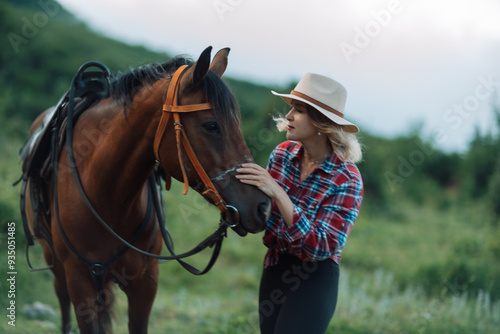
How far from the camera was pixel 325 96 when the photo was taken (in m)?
2.28

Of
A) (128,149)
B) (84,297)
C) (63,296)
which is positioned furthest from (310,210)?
(63,296)

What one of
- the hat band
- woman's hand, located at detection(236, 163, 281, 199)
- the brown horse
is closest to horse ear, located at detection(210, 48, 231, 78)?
the brown horse

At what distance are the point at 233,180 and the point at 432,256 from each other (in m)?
7.34

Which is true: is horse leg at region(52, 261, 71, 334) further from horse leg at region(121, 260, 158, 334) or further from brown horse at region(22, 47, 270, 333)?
horse leg at region(121, 260, 158, 334)

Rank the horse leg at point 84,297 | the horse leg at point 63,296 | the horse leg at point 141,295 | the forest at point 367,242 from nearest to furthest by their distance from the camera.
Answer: the horse leg at point 84,297
the horse leg at point 141,295
the horse leg at point 63,296
the forest at point 367,242

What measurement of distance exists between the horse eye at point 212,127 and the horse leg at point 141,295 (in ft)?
3.64

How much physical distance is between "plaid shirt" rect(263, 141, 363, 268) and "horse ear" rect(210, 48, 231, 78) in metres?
0.60

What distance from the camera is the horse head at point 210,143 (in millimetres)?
1996

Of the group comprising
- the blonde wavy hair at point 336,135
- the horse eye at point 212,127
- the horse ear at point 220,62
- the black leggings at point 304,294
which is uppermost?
the horse ear at point 220,62

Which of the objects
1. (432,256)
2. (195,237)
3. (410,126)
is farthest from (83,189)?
(410,126)

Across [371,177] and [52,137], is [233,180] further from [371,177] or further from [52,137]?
[371,177]

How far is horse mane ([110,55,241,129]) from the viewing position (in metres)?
2.08

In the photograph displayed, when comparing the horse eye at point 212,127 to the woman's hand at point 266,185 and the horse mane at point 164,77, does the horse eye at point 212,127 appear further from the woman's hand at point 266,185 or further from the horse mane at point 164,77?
the woman's hand at point 266,185

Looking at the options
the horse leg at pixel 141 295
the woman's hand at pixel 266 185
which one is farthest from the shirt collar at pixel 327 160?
the horse leg at pixel 141 295
